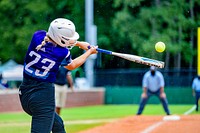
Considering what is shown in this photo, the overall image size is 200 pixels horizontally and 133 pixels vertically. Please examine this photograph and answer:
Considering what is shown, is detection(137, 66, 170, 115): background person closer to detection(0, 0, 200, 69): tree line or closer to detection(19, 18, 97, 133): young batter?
detection(0, 0, 200, 69): tree line

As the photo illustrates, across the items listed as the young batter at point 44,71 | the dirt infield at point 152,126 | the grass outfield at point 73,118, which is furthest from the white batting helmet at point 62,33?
the grass outfield at point 73,118

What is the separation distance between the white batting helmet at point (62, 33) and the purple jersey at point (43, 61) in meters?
0.08

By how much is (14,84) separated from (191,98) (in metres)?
11.2

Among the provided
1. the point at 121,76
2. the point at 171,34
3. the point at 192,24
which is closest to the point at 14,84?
the point at 121,76

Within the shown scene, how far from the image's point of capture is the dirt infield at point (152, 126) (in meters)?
12.6

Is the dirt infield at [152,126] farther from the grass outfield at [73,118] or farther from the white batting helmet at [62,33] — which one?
the white batting helmet at [62,33]

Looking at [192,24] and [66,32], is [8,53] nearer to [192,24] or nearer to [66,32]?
[192,24]

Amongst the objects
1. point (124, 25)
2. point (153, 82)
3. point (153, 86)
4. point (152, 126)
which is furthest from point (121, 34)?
point (152, 126)

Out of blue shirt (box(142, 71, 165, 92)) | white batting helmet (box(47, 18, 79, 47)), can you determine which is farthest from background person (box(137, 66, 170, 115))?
white batting helmet (box(47, 18, 79, 47))

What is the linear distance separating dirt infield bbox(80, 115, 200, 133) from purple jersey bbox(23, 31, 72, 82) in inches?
241

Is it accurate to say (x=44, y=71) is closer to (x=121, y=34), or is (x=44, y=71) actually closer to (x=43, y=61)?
(x=43, y=61)

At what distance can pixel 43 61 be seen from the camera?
6.51m

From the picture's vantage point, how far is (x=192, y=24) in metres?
27.5

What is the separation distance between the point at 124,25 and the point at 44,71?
81.6 feet
